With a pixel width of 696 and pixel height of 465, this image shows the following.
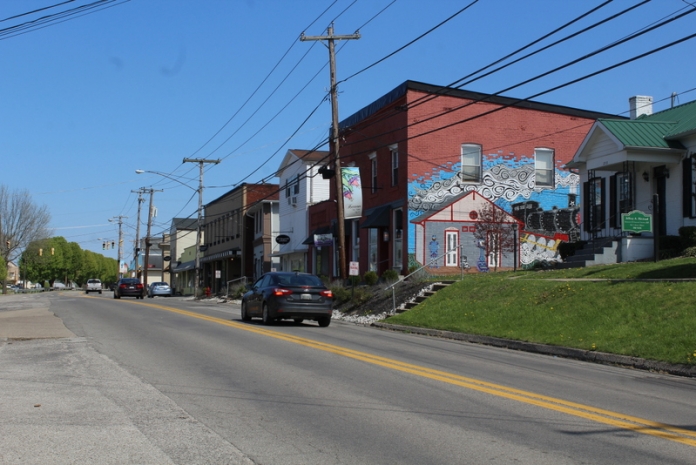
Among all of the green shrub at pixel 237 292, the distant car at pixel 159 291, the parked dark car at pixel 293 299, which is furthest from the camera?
the distant car at pixel 159 291

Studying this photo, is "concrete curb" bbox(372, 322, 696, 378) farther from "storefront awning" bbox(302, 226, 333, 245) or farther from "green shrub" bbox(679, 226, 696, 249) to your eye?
"storefront awning" bbox(302, 226, 333, 245)

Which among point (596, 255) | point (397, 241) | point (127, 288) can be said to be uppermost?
point (397, 241)

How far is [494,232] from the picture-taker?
3206cm

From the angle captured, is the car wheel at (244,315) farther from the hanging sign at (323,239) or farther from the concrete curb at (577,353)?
the hanging sign at (323,239)

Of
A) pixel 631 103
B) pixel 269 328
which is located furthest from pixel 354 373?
pixel 631 103

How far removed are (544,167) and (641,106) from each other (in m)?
4.81

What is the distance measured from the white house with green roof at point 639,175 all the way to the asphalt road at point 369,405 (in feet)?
38.6

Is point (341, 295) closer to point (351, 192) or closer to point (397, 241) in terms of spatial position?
point (397, 241)

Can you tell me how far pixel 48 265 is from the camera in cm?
11400

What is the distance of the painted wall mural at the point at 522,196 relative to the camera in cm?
3194

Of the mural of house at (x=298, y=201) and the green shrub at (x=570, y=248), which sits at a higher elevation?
the mural of house at (x=298, y=201)

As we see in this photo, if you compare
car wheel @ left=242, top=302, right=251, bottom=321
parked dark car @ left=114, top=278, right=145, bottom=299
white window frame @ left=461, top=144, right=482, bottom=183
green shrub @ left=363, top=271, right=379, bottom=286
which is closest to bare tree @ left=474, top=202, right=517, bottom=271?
white window frame @ left=461, top=144, right=482, bottom=183

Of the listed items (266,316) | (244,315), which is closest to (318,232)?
(244,315)

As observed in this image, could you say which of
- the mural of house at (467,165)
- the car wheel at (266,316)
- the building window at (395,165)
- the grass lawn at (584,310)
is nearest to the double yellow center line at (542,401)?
the grass lawn at (584,310)
